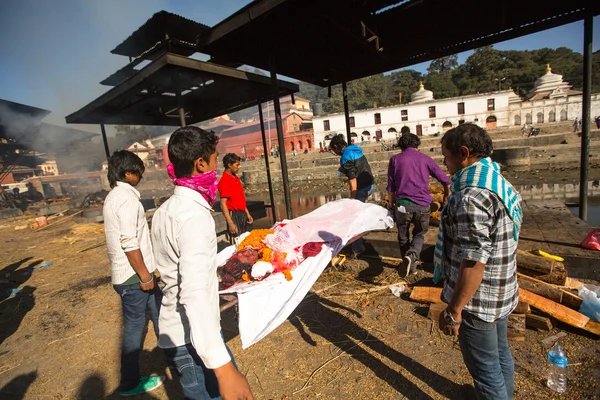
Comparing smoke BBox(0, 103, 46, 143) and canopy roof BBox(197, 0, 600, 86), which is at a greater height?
smoke BBox(0, 103, 46, 143)

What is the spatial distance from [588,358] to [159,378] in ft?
12.9

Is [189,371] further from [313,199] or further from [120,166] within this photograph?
[313,199]

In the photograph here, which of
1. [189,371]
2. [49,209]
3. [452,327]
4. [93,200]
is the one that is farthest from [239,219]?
[49,209]

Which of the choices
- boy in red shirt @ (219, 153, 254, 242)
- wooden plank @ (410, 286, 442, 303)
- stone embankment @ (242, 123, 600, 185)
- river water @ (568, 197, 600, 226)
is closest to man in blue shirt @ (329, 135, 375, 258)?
wooden plank @ (410, 286, 442, 303)

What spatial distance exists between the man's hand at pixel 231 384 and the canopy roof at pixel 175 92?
11.9 feet

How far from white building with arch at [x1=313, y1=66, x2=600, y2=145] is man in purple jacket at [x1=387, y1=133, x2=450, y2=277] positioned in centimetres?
4203

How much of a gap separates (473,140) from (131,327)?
304cm

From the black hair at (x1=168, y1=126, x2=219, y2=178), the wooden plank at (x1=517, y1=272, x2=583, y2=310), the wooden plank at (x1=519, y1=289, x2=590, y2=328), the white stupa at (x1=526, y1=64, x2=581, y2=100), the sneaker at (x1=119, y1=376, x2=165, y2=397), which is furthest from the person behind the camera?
the white stupa at (x1=526, y1=64, x2=581, y2=100)

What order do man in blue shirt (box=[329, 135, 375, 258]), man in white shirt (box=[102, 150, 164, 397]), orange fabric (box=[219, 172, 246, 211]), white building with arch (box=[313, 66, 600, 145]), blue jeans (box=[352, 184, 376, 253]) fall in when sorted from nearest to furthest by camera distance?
1. man in white shirt (box=[102, 150, 164, 397])
2. man in blue shirt (box=[329, 135, 375, 258])
3. orange fabric (box=[219, 172, 246, 211])
4. blue jeans (box=[352, 184, 376, 253])
5. white building with arch (box=[313, 66, 600, 145])

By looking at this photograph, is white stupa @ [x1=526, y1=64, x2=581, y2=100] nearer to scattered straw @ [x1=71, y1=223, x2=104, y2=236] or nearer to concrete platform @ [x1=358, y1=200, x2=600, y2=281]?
concrete platform @ [x1=358, y1=200, x2=600, y2=281]

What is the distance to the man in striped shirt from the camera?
163cm

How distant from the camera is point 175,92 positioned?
4.41 metres

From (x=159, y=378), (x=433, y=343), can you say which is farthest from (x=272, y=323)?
(x=433, y=343)

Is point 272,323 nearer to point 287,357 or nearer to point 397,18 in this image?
point 287,357
